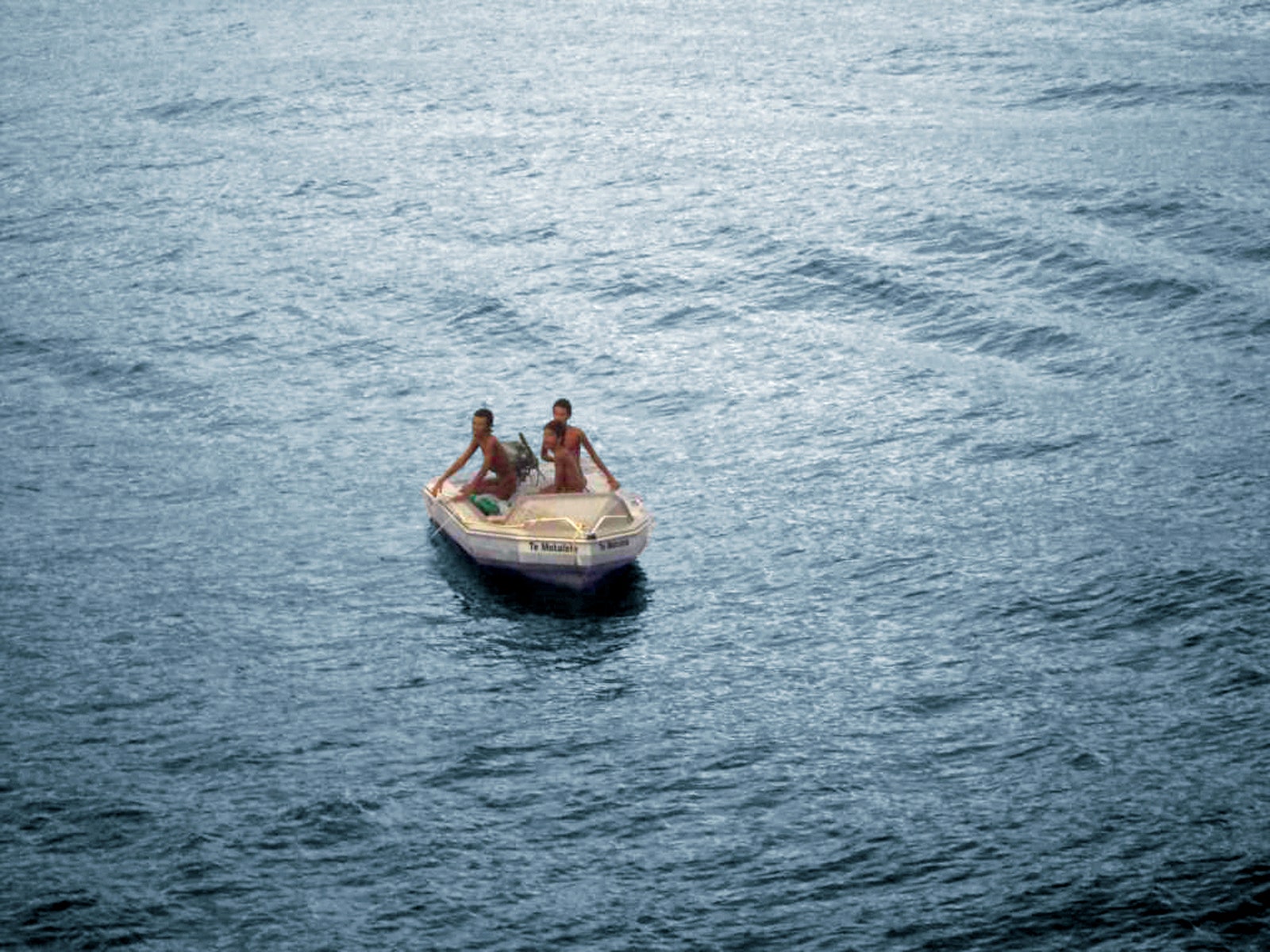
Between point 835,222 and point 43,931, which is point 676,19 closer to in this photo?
point 835,222

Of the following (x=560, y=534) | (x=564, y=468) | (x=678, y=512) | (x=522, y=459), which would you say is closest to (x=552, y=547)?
(x=560, y=534)

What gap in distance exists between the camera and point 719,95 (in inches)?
2862

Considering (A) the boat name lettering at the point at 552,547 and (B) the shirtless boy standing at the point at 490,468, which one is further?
(B) the shirtless boy standing at the point at 490,468

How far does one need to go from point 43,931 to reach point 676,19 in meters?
67.3

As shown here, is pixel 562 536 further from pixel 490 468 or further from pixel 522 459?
pixel 490 468

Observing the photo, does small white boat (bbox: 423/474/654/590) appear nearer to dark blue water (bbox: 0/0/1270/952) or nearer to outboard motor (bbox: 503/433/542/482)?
outboard motor (bbox: 503/433/542/482)

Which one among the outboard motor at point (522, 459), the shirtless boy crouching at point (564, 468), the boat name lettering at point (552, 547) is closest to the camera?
the boat name lettering at point (552, 547)

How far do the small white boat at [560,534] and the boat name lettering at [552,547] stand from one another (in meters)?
0.01

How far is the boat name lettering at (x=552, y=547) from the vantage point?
106 ft

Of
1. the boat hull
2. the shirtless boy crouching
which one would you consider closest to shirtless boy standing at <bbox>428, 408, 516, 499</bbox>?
the boat hull

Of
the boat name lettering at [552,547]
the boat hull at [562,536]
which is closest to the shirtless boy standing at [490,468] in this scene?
the boat hull at [562,536]

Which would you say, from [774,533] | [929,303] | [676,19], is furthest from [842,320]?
[676,19]

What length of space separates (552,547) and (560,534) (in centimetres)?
26

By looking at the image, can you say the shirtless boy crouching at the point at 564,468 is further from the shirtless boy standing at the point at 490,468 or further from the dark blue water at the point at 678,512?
the dark blue water at the point at 678,512
